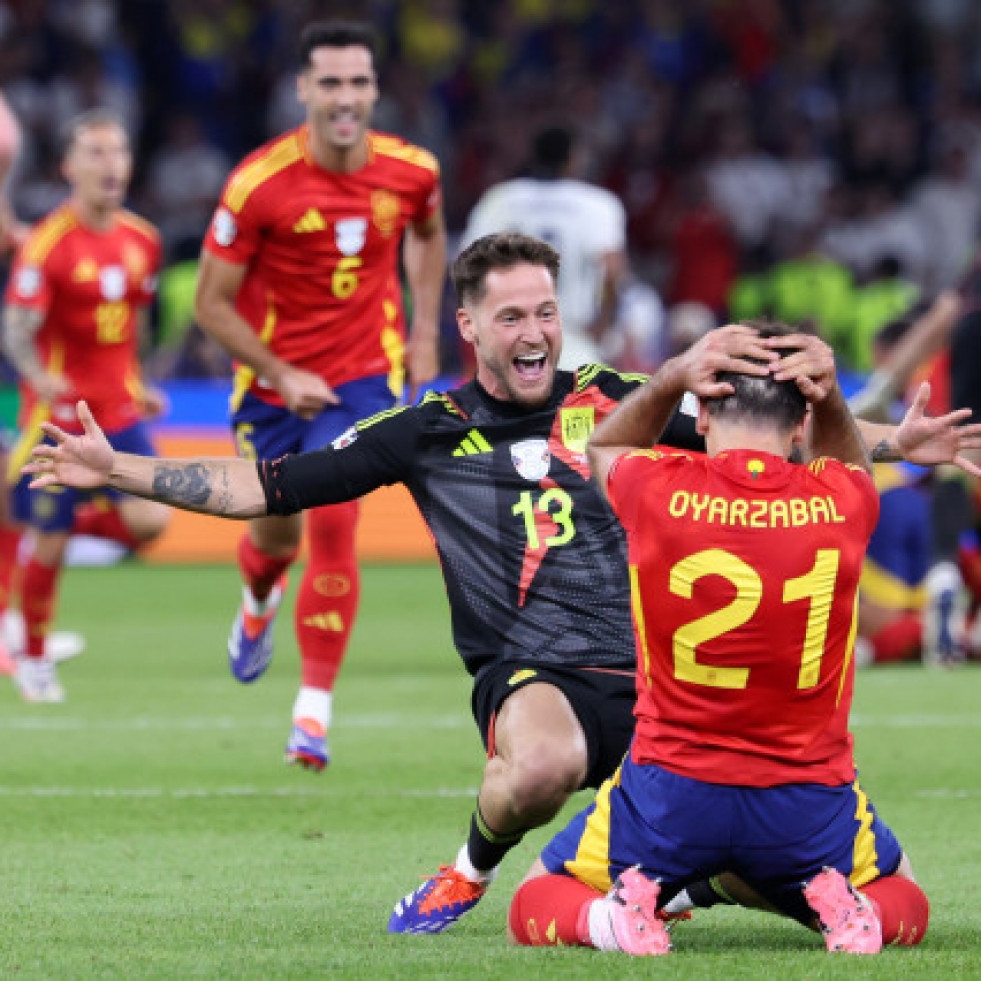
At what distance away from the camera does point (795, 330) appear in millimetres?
4965

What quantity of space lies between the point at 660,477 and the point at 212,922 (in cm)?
155

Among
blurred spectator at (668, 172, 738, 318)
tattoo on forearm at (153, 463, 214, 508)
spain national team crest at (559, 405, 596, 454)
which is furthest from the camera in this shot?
blurred spectator at (668, 172, 738, 318)

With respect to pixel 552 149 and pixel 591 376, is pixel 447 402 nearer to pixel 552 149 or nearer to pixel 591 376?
pixel 591 376

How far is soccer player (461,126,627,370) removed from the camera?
40.6ft

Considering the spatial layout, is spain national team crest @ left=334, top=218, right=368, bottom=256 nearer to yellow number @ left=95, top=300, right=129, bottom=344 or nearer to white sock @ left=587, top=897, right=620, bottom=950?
yellow number @ left=95, top=300, right=129, bottom=344

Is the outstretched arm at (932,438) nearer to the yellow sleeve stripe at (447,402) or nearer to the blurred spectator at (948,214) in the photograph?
the yellow sleeve stripe at (447,402)

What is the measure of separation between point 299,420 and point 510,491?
3.15m

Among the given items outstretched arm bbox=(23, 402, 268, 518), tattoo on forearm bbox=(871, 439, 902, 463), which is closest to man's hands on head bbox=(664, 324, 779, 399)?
tattoo on forearm bbox=(871, 439, 902, 463)

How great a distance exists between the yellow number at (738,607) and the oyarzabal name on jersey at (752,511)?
66 millimetres

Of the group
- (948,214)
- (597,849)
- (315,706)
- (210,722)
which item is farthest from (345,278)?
(948,214)

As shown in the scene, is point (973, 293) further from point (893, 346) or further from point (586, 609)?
point (586, 609)

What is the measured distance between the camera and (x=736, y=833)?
191 inches

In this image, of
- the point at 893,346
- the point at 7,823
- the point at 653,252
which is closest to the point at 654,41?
the point at 653,252

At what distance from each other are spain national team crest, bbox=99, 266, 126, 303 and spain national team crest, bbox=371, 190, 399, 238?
2799 mm
